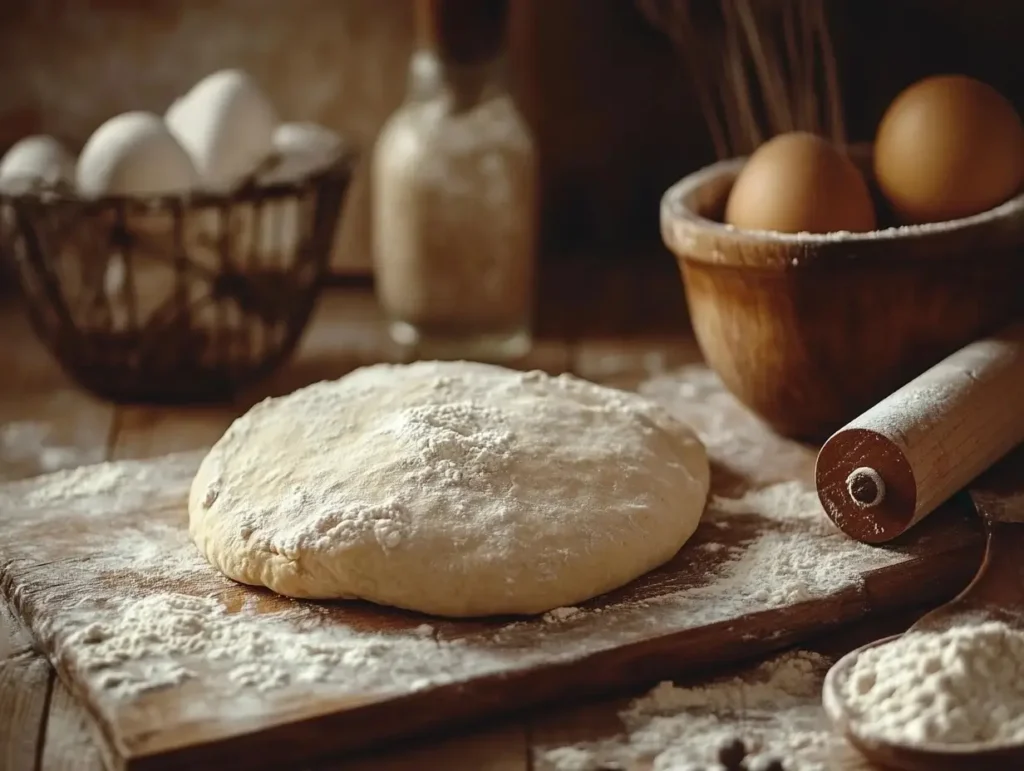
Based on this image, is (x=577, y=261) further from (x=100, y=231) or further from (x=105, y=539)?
(x=105, y=539)

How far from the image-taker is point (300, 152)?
1500 mm

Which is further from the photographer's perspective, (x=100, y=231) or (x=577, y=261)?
(x=577, y=261)

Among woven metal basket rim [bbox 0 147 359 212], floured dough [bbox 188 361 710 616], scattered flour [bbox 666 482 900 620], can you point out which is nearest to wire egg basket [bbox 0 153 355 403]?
woven metal basket rim [bbox 0 147 359 212]

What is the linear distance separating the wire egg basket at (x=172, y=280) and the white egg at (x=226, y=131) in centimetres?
5

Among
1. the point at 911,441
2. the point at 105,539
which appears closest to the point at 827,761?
the point at 911,441

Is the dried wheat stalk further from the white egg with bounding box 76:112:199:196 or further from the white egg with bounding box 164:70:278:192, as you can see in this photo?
the white egg with bounding box 76:112:199:196

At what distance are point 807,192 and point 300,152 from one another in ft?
2.04

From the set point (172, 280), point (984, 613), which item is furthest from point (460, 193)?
point (984, 613)

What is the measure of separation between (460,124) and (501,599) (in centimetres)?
78

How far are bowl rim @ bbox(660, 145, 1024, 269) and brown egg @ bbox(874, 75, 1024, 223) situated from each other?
0.07 ft

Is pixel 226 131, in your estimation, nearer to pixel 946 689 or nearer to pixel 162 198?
pixel 162 198

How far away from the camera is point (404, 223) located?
159 centimetres

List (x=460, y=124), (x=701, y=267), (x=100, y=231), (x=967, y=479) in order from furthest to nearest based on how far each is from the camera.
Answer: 1. (x=460, y=124)
2. (x=100, y=231)
3. (x=701, y=267)
4. (x=967, y=479)

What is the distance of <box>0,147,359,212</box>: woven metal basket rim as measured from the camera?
1.35 meters
